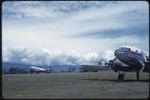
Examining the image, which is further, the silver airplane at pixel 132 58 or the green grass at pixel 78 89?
the silver airplane at pixel 132 58

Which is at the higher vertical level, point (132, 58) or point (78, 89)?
point (132, 58)

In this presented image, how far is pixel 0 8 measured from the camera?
523 inches

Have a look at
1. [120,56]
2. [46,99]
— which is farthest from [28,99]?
[120,56]

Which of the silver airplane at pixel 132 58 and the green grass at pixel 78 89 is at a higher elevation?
the silver airplane at pixel 132 58

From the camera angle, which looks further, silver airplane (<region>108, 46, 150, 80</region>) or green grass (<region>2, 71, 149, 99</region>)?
silver airplane (<region>108, 46, 150, 80</region>)

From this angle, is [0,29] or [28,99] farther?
[28,99]

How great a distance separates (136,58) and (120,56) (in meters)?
2.25

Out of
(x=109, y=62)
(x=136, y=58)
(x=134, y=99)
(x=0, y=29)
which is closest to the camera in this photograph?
(x=0, y=29)

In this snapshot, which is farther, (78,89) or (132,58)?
(132,58)

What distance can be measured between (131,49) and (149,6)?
37146 millimetres

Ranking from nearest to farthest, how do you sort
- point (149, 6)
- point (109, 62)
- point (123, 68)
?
point (149, 6) → point (123, 68) → point (109, 62)

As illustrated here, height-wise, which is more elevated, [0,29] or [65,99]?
[0,29]

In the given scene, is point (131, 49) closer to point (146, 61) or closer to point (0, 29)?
point (146, 61)

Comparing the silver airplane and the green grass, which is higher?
the silver airplane
